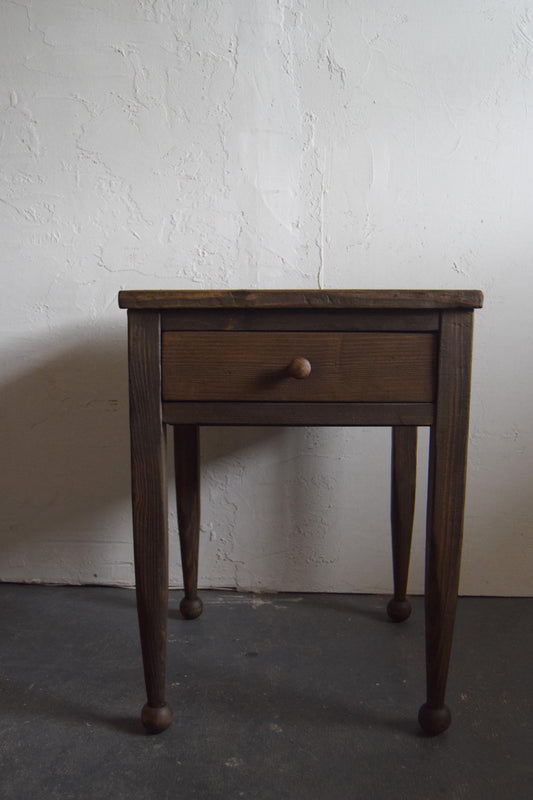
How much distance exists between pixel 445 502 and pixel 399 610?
19.1 inches

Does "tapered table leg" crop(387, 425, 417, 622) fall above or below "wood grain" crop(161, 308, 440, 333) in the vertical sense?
below

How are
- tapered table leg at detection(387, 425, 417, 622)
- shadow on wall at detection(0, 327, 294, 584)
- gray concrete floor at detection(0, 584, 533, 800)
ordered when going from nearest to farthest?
gray concrete floor at detection(0, 584, 533, 800) < tapered table leg at detection(387, 425, 417, 622) < shadow on wall at detection(0, 327, 294, 584)

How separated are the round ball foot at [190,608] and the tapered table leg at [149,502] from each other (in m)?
0.36

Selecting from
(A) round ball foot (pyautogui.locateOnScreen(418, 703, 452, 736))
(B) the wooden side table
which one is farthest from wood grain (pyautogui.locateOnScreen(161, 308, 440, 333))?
(A) round ball foot (pyautogui.locateOnScreen(418, 703, 452, 736))

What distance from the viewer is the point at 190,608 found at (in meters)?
1.29

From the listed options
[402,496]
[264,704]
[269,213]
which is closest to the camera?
[264,704]

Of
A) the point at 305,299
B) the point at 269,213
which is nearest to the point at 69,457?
the point at 269,213

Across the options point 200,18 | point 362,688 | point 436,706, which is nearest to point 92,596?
point 362,688

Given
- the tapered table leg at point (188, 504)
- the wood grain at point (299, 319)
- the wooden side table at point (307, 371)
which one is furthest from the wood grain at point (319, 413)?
the tapered table leg at point (188, 504)

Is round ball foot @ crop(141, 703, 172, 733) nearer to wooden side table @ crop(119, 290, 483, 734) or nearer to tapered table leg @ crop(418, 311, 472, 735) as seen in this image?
wooden side table @ crop(119, 290, 483, 734)

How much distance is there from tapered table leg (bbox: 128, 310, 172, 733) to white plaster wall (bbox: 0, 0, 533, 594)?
52 centimetres

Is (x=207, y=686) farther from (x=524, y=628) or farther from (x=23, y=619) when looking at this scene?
(x=524, y=628)

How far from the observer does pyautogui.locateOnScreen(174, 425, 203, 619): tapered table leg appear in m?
1.26

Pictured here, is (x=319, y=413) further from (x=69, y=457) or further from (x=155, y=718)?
(x=69, y=457)
